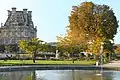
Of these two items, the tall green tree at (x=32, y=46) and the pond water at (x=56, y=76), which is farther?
the tall green tree at (x=32, y=46)

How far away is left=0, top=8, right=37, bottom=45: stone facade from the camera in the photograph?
334 ft

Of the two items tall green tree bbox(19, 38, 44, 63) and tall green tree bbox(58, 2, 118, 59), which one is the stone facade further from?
tall green tree bbox(58, 2, 118, 59)

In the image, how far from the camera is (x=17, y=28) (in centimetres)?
10288

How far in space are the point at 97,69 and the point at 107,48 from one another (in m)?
19.1

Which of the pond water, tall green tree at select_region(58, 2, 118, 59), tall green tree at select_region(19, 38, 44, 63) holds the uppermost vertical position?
tall green tree at select_region(58, 2, 118, 59)

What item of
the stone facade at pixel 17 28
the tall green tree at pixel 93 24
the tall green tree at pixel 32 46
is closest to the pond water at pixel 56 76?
the tall green tree at pixel 32 46

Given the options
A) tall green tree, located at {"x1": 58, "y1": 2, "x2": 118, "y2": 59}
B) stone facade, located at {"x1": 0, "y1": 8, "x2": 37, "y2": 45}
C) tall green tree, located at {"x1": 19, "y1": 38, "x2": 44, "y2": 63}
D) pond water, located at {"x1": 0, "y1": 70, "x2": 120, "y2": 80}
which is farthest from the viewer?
stone facade, located at {"x1": 0, "y1": 8, "x2": 37, "y2": 45}

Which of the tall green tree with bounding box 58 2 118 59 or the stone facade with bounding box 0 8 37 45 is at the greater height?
the stone facade with bounding box 0 8 37 45

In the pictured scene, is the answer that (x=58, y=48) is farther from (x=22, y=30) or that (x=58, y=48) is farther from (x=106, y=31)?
(x=22, y=30)

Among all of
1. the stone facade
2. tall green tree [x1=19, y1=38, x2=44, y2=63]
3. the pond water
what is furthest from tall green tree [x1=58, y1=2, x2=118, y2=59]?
the stone facade

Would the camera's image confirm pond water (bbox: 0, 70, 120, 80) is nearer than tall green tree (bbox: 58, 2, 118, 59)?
Yes

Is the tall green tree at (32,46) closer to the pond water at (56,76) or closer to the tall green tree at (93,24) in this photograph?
the tall green tree at (93,24)

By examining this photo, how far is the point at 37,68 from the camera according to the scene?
3241 centimetres

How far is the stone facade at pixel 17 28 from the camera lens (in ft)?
334
